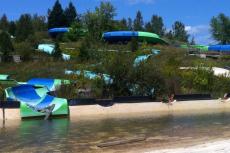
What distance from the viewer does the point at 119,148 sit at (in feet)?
64.7

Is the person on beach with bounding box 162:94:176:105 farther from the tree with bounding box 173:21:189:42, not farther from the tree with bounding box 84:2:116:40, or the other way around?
the tree with bounding box 173:21:189:42

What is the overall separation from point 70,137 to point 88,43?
37.2 metres

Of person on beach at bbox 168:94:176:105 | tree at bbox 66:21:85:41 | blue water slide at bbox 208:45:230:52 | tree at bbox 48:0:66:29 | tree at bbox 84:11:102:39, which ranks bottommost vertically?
person on beach at bbox 168:94:176:105

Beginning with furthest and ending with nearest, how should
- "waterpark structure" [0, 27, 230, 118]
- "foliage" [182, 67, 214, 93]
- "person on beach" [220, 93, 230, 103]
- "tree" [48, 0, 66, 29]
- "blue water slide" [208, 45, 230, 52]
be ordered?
"tree" [48, 0, 66, 29]
"blue water slide" [208, 45, 230, 52]
"foliage" [182, 67, 214, 93]
"person on beach" [220, 93, 230, 103]
"waterpark structure" [0, 27, 230, 118]

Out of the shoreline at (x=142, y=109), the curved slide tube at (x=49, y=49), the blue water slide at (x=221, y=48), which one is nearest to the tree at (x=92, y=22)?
the curved slide tube at (x=49, y=49)

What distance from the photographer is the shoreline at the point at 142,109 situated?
34969 mm

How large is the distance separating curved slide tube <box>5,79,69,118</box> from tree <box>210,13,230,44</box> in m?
81.8

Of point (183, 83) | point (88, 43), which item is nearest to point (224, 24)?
point (88, 43)

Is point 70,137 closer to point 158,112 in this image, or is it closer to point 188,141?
point 188,141

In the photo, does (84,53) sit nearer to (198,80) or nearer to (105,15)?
(198,80)

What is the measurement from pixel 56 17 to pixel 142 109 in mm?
71764

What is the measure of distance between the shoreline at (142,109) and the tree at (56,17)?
68002 mm

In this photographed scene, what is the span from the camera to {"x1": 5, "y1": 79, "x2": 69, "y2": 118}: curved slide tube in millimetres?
33344

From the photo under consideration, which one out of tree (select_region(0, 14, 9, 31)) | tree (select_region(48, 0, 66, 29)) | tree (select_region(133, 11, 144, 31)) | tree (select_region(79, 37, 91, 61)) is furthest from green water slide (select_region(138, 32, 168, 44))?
tree (select_region(133, 11, 144, 31))
